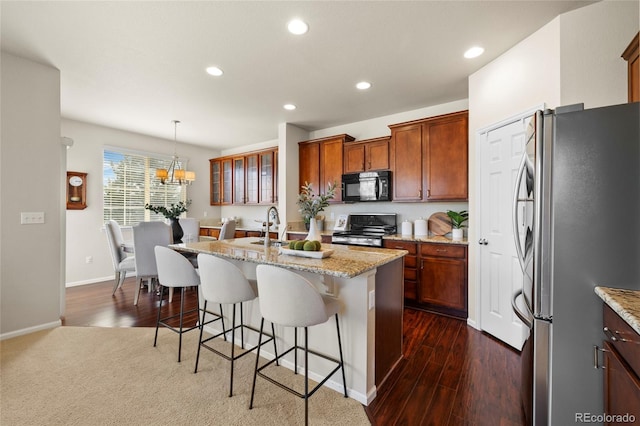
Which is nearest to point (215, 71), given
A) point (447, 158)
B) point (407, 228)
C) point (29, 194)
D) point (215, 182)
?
point (29, 194)

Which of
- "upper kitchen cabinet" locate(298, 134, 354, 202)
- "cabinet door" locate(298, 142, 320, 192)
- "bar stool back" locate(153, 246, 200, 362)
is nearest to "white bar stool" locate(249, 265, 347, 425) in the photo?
"bar stool back" locate(153, 246, 200, 362)

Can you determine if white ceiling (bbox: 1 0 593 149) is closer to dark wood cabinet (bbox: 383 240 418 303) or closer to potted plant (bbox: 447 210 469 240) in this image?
A: potted plant (bbox: 447 210 469 240)

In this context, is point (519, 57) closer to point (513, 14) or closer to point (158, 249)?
point (513, 14)

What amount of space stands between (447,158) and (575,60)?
62.7 inches

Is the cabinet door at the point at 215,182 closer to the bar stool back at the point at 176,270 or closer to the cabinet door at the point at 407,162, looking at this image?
the cabinet door at the point at 407,162

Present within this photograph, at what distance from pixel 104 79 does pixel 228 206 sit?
158 inches

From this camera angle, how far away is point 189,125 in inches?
196

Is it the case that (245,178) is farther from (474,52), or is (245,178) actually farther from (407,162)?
(474,52)

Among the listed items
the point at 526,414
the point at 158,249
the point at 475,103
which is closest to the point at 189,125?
the point at 158,249

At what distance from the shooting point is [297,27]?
2.31m

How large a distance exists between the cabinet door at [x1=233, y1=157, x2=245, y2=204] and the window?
1294 millimetres

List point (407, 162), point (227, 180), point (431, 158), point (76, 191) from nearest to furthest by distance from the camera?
point (431, 158) < point (407, 162) < point (76, 191) < point (227, 180)

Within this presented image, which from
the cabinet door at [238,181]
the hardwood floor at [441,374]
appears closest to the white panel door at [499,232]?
the hardwood floor at [441,374]

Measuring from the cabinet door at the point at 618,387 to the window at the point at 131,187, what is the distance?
6.35m
